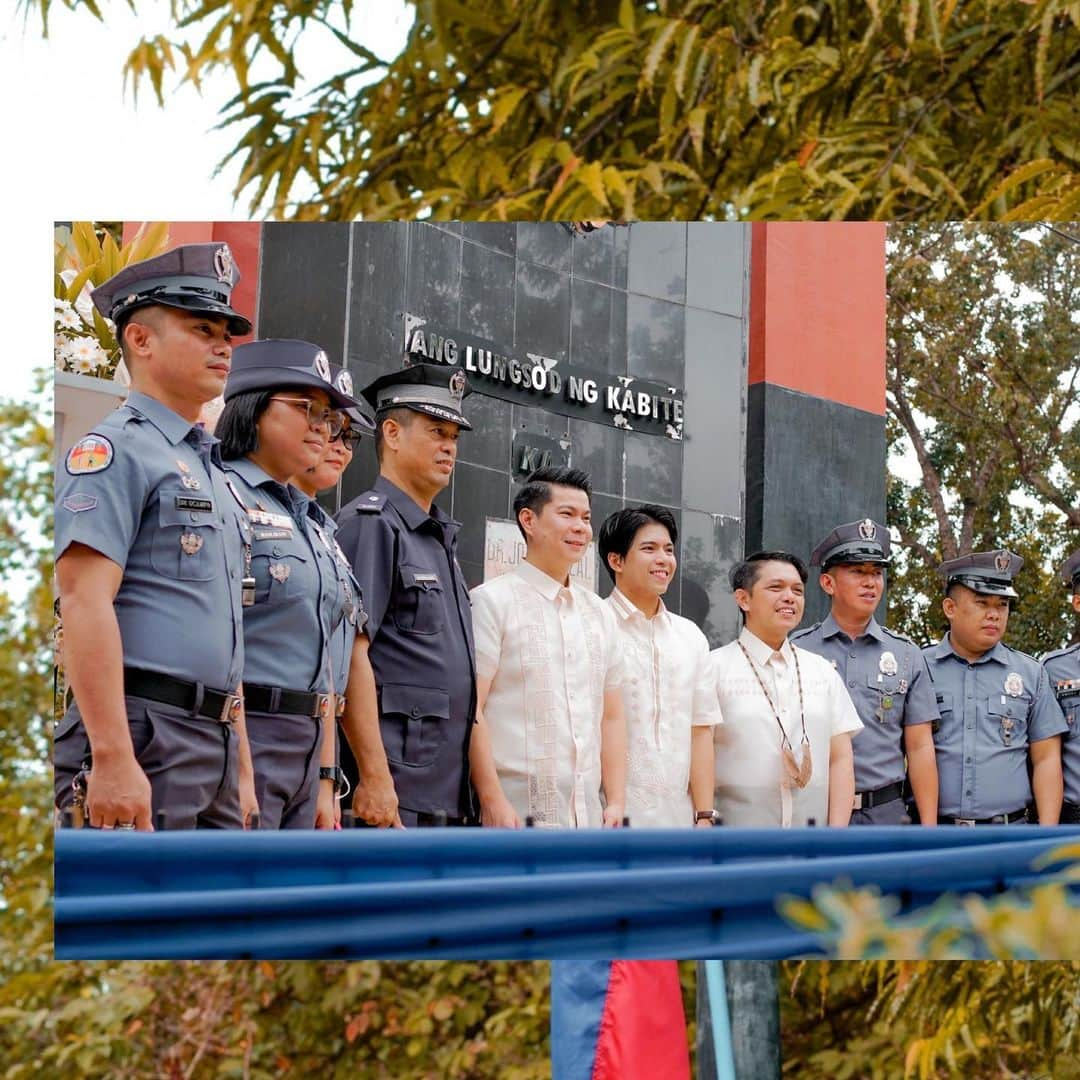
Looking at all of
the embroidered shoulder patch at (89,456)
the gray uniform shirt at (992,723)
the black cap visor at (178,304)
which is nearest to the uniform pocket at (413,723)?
the embroidered shoulder patch at (89,456)

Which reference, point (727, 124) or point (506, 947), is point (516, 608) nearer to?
point (506, 947)

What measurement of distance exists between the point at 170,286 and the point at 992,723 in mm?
1873

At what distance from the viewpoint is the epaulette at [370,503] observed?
3.35m

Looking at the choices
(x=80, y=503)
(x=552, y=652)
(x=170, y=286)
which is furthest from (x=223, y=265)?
(x=552, y=652)

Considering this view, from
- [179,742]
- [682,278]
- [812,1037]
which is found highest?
[682,278]

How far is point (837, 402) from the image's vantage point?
3.48 metres

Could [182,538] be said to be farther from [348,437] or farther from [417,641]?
[417,641]

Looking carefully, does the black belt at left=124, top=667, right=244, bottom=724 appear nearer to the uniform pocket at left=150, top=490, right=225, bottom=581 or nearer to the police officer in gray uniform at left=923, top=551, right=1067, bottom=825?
the uniform pocket at left=150, top=490, right=225, bottom=581

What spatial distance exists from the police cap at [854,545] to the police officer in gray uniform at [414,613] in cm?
73

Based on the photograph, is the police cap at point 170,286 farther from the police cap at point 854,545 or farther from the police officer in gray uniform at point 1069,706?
the police officer in gray uniform at point 1069,706

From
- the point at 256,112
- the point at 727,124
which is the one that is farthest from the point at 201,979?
the point at 727,124

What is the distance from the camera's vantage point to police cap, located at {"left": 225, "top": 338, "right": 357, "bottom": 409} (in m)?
3.26

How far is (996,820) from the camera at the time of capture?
3434 mm

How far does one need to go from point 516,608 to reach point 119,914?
3.19 feet
